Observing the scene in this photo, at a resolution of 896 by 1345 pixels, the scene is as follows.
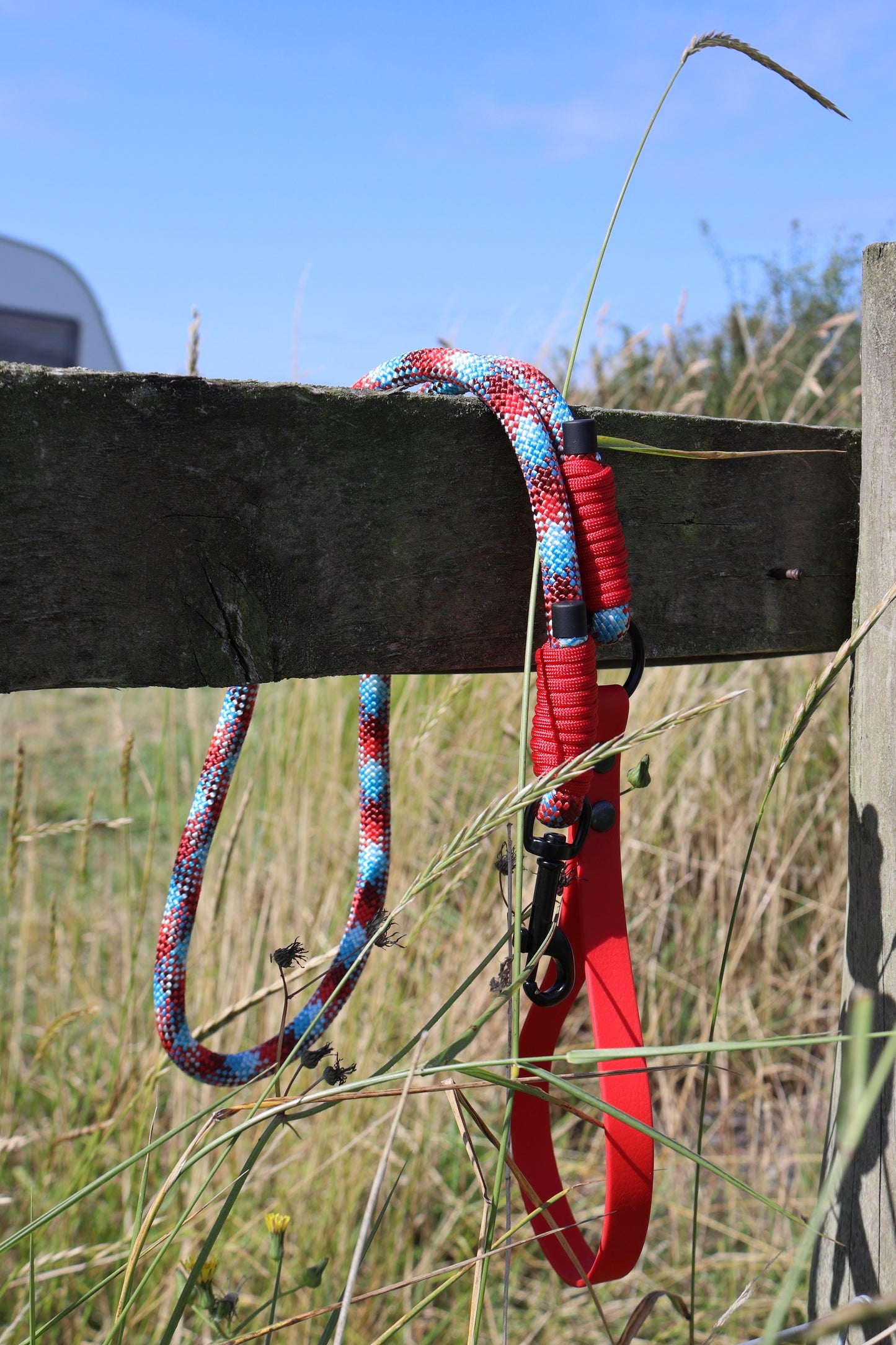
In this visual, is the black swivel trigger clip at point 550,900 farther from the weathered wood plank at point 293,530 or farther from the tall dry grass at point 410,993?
the tall dry grass at point 410,993

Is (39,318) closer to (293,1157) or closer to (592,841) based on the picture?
(293,1157)

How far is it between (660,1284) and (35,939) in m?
1.67

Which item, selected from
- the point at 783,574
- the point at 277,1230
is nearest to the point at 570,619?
the point at 783,574

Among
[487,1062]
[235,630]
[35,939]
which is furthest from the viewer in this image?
[35,939]

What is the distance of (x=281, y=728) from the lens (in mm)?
2256

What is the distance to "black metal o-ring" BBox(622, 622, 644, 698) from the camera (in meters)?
0.86

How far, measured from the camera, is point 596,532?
2.64 ft

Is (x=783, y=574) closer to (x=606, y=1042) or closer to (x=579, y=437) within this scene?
(x=579, y=437)

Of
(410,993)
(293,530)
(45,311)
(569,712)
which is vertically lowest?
(410,993)

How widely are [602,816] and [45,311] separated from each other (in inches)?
339

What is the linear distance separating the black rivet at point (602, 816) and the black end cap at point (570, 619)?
0.15m

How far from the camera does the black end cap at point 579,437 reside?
808 mm

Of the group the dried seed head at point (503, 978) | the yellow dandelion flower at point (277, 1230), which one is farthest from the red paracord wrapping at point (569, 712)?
the yellow dandelion flower at point (277, 1230)

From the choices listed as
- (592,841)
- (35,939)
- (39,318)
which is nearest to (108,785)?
(35,939)
